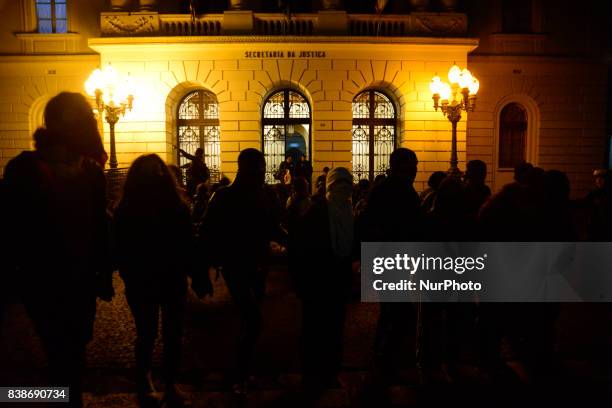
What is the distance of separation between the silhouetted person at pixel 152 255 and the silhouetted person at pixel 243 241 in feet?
1.04

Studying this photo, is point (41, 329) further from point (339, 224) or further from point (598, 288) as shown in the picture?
point (598, 288)

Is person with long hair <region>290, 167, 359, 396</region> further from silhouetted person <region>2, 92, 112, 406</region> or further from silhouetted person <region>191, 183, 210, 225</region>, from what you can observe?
silhouetted person <region>191, 183, 210, 225</region>

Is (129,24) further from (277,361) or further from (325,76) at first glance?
(277,361)

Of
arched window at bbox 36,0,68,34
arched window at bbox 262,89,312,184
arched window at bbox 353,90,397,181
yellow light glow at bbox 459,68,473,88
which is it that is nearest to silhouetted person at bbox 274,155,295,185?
arched window at bbox 262,89,312,184

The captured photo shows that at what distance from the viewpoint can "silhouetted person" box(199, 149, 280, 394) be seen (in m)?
3.91

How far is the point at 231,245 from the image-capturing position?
394cm

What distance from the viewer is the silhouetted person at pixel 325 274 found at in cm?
386

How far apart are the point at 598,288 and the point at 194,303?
605cm

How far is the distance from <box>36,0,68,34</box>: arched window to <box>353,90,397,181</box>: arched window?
496 inches

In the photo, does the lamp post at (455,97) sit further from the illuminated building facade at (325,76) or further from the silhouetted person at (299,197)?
the silhouetted person at (299,197)

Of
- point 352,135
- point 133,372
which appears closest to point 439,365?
point 133,372

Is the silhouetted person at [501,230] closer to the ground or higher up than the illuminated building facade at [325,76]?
closer to the ground

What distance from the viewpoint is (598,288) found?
6734mm
